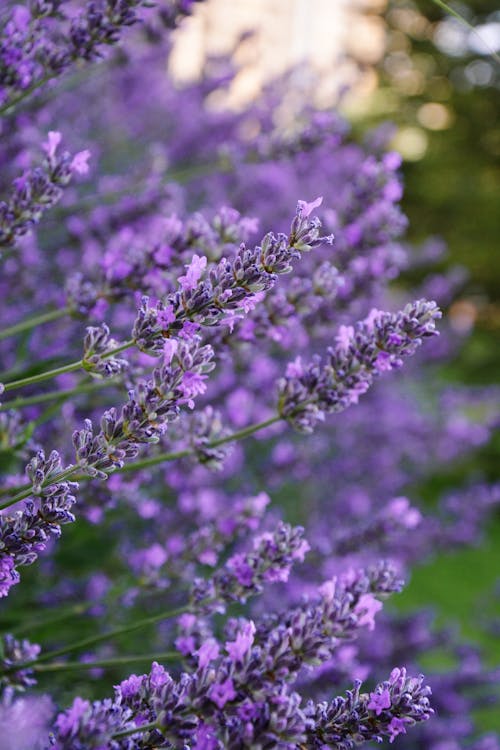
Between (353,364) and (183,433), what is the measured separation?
30 cm

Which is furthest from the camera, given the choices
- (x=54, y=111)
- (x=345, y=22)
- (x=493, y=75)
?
(x=345, y=22)

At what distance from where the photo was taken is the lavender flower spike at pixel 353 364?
98 centimetres

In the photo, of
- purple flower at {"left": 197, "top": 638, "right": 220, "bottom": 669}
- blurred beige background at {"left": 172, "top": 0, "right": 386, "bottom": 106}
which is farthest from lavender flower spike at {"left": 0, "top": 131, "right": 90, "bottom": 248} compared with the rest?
blurred beige background at {"left": 172, "top": 0, "right": 386, "bottom": 106}

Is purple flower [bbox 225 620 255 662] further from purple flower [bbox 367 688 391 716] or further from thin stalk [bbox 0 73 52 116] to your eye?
thin stalk [bbox 0 73 52 116]

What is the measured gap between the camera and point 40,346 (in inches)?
70.7

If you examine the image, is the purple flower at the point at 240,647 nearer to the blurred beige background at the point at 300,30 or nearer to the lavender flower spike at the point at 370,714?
the lavender flower spike at the point at 370,714

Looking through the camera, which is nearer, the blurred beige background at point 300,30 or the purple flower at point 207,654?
the purple flower at point 207,654

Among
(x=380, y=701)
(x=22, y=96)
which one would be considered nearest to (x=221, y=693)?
(x=380, y=701)

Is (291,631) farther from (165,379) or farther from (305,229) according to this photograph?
(305,229)

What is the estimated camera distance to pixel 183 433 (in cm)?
123

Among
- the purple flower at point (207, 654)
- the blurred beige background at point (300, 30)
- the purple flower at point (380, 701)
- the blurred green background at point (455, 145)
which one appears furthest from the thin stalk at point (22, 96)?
the blurred green background at point (455, 145)

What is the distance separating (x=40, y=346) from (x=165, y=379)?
99 centimetres

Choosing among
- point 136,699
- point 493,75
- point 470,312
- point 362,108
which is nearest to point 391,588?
point 136,699

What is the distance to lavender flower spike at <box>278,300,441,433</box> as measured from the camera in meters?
0.98
